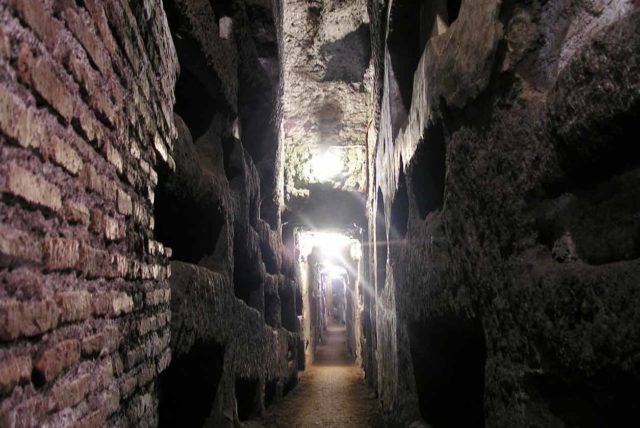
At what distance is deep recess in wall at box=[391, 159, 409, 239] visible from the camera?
168 inches

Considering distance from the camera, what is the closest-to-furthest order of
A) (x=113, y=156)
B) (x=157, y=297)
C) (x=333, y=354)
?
(x=113, y=156) < (x=157, y=297) < (x=333, y=354)

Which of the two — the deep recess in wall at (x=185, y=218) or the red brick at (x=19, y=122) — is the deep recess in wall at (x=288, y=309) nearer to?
the deep recess in wall at (x=185, y=218)

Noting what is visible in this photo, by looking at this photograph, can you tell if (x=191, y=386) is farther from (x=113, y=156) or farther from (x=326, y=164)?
(x=326, y=164)

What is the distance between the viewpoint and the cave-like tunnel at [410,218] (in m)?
1.10

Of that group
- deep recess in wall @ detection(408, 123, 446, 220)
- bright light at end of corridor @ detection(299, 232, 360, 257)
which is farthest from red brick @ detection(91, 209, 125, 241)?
bright light at end of corridor @ detection(299, 232, 360, 257)

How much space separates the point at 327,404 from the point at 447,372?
3.52 metres

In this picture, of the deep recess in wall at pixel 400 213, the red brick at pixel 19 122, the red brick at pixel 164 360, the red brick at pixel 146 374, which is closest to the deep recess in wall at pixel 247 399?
the deep recess in wall at pixel 400 213

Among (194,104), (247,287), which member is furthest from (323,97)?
(194,104)

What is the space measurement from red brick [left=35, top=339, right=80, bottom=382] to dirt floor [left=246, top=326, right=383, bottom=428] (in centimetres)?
336

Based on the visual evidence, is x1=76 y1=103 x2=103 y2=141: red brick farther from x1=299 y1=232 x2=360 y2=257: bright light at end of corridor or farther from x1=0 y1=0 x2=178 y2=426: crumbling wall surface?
x1=299 y1=232 x2=360 y2=257: bright light at end of corridor

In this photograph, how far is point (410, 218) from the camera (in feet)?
11.9

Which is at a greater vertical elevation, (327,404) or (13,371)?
(13,371)

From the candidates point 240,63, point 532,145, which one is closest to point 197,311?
point 532,145

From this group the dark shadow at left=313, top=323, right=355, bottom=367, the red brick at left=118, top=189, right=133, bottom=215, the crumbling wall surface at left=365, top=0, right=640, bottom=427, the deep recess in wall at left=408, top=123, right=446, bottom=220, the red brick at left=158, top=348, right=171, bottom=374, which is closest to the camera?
the crumbling wall surface at left=365, top=0, right=640, bottom=427
